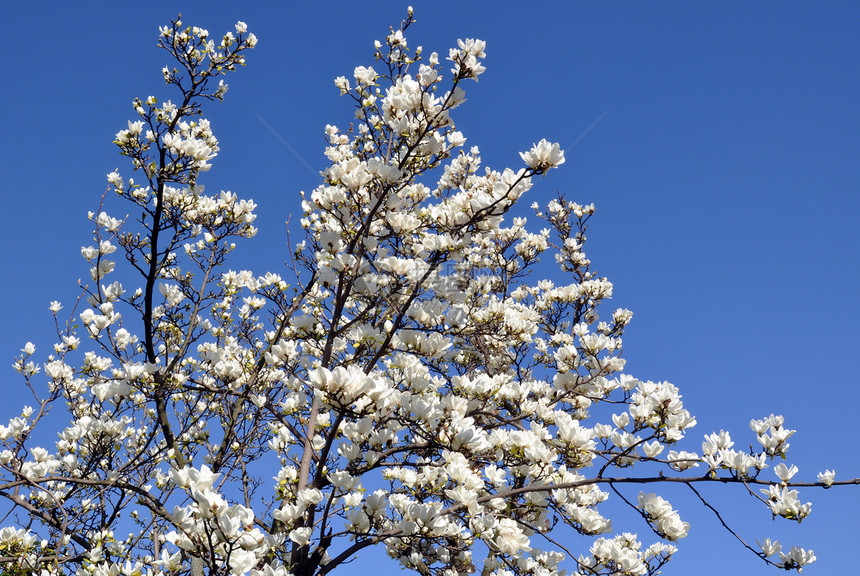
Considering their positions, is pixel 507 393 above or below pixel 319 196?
below

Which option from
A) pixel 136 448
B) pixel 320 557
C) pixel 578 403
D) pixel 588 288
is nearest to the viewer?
pixel 320 557

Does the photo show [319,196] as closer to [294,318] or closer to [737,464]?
[294,318]

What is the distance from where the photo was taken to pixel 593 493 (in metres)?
5.61

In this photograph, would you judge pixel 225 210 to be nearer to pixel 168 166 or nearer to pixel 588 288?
pixel 168 166

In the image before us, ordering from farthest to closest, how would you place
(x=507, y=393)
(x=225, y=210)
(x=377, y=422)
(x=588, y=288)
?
(x=588, y=288)
(x=225, y=210)
(x=507, y=393)
(x=377, y=422)

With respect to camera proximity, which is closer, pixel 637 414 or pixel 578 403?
pixel 637 414

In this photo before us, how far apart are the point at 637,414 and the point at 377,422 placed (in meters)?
1.75

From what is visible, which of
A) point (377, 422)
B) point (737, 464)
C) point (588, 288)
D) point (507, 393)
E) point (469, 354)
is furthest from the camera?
point (588, 288)

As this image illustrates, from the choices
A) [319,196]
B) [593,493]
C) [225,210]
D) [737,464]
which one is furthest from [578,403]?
[225,210]

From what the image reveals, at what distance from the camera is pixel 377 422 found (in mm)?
3721

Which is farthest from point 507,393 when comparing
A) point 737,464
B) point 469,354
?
point 469,354

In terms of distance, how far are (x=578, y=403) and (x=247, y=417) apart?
3551mm

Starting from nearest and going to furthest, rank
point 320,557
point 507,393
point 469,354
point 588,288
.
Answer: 1. point 320,557
2. point 507,393
3. point 469,354
4. point 588,288

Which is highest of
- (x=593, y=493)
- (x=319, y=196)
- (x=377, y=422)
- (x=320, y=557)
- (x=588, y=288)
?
(x=588, y=288)
